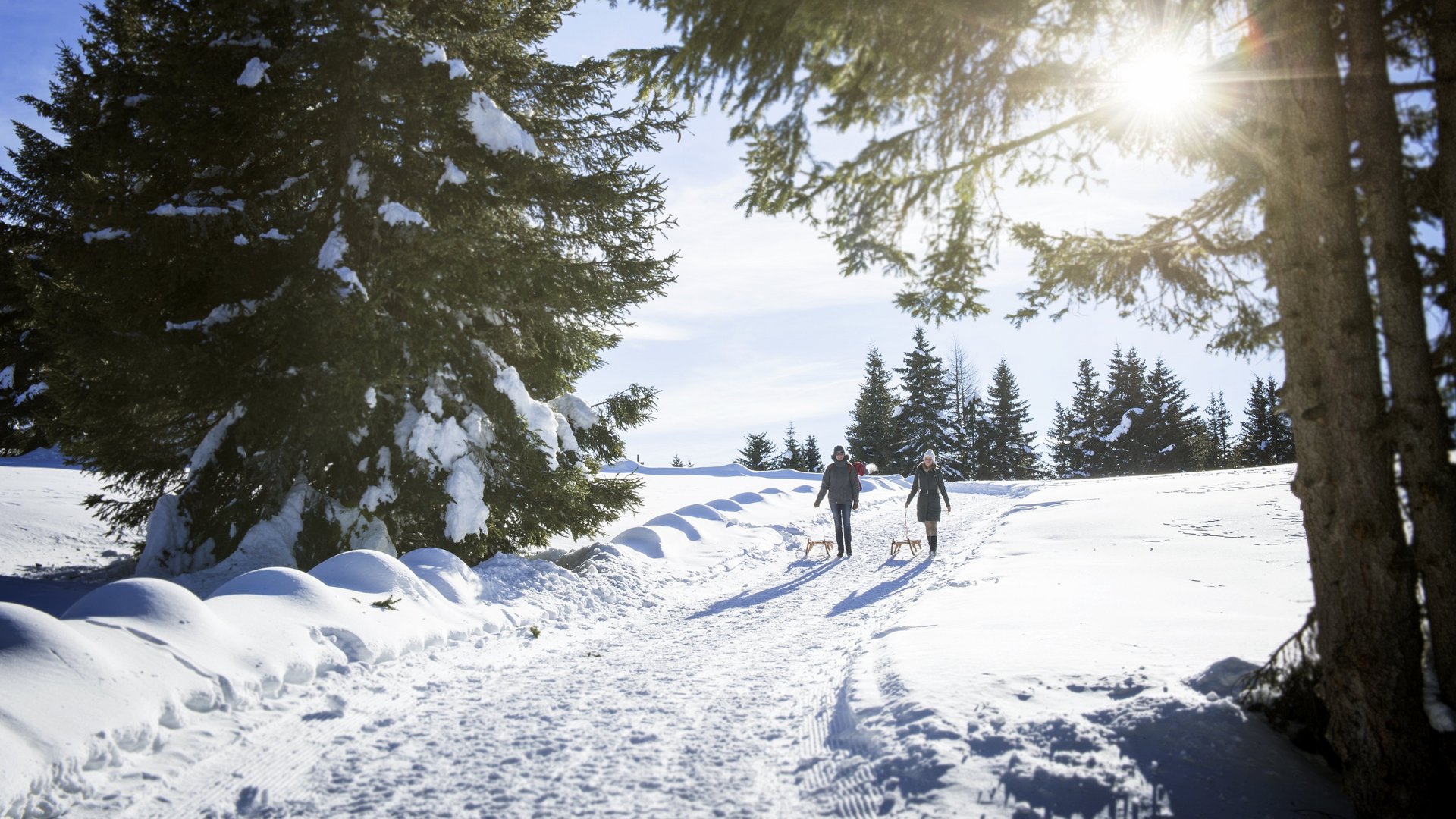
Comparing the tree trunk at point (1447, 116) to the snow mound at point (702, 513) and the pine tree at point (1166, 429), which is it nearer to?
the snow mound at point (702, 513)

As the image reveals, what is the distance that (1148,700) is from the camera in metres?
4.33

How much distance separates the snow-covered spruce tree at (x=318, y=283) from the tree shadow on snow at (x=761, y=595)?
313cm

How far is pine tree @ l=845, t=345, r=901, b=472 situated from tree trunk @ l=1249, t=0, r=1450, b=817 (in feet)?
153

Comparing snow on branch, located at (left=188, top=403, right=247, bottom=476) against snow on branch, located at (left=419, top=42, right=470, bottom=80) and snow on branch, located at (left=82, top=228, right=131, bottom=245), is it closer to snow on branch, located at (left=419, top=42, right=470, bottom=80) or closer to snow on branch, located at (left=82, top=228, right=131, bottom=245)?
snow on branch, located at (left=82, top=228, right=131, bottom=245)

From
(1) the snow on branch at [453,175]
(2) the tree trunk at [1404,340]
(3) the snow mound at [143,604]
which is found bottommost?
(3) the snow mound at [143,604]

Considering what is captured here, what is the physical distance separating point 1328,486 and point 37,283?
14568 millimetres

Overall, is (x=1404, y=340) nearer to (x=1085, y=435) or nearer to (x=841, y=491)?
(x=841, y=491)

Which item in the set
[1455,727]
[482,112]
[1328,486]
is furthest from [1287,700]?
[482,112]

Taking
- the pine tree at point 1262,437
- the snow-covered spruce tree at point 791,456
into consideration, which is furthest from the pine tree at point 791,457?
the pine tree at point 1262,437

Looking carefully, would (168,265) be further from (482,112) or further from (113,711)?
(113,711)

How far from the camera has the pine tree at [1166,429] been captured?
50719mm

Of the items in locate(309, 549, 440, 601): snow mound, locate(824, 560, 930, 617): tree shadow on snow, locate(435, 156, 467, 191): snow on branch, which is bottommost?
locate(824, 560, 930, 617): tree shadow on snow

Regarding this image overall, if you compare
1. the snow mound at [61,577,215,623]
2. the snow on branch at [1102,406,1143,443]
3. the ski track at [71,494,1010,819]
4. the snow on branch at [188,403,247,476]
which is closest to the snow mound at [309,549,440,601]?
the ski track at [71,494,1010,819]

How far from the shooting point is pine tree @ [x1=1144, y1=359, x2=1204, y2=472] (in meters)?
50.7
